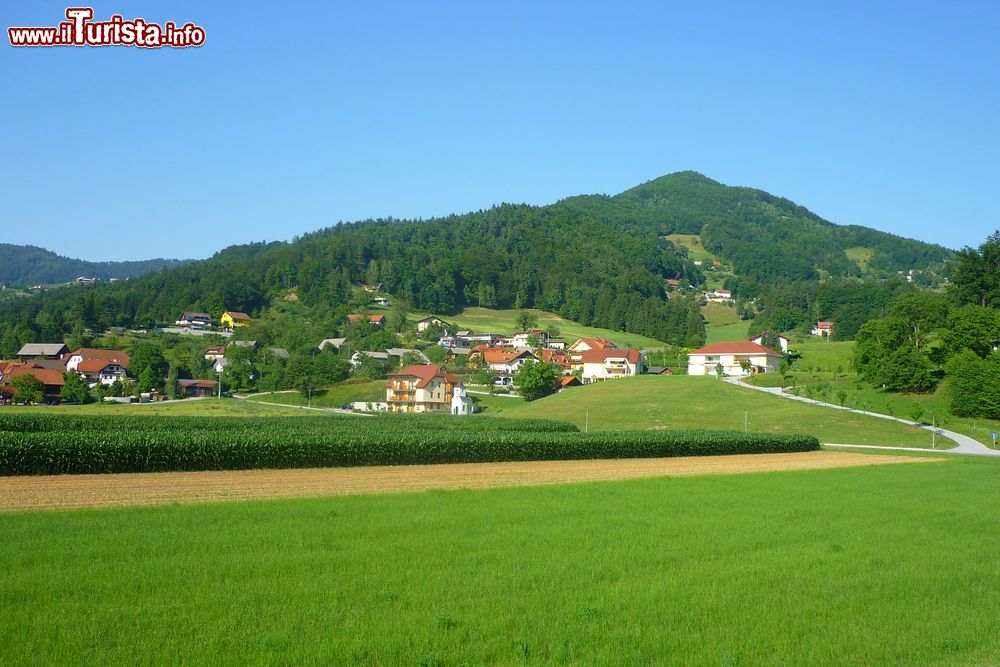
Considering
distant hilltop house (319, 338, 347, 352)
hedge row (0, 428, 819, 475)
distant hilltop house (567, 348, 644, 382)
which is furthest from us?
distant hilltop house (319, 338, 347, 352)

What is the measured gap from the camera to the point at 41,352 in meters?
136

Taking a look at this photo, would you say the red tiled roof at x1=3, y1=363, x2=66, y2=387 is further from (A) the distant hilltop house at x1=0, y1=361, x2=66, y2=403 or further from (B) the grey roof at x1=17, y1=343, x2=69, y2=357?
(B) the grey roof at x1=17, y1=343, x2=69, y2=357

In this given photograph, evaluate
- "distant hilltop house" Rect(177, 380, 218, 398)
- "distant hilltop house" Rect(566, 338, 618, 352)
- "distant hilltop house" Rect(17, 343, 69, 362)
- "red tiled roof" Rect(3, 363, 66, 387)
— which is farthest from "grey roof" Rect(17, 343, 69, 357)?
"distant hilltop house" Rect(566, 338, 618, 352)

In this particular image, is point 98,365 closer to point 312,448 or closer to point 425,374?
point 425,374

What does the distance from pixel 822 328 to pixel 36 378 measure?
513 feet

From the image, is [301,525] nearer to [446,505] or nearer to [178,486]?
[446,505]

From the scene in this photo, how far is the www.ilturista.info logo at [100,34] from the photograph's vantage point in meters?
30.6

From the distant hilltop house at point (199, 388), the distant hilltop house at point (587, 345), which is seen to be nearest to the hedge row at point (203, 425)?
the distant hilltop house at point (199, 388)

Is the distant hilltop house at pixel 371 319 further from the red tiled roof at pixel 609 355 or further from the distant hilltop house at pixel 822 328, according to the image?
the distant hilltop house at pixel 822 328

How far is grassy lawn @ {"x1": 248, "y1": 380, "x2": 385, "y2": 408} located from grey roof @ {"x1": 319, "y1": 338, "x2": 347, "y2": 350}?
105 ft

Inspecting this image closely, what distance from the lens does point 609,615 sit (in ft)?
42.1

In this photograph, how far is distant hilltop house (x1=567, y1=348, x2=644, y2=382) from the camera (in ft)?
459

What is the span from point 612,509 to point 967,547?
8.94 metres

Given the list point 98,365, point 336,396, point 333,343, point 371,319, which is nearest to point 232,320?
point 371,319
